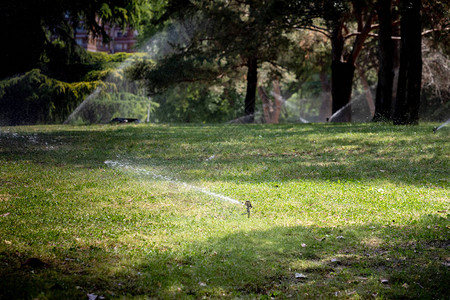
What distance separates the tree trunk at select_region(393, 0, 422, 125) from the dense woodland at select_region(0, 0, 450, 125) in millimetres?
34

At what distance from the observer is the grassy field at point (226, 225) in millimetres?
4391

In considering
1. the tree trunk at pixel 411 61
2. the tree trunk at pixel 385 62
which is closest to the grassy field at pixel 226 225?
the tree trunk at pixel 411 61

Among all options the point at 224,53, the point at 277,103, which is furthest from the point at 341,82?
the point at 277,103

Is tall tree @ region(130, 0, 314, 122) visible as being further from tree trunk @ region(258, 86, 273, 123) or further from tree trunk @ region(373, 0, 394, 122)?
tree trunk @ region(258, 86, 273, 123)

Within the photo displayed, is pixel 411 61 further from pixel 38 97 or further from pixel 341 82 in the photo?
pixel 38 97

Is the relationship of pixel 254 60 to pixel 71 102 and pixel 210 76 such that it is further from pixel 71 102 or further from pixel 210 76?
pixel 71 102

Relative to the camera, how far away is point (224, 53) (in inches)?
976

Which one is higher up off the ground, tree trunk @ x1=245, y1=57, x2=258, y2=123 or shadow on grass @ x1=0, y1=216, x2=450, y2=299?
tree trunk @ x1=245, y1=57, x2=258, y2=123

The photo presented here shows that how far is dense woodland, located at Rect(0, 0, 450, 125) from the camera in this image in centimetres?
1834

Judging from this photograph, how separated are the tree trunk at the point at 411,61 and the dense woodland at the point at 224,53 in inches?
1.3

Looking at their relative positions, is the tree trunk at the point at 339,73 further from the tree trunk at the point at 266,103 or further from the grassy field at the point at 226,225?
the tree trunk at the point at 266,103

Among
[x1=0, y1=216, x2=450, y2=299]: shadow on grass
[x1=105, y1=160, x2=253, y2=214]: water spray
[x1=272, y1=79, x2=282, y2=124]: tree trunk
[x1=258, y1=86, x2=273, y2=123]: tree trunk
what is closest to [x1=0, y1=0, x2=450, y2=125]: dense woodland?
[x1=258, y1=86, x2=273, y2=123]: tree trunk

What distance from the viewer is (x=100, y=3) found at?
1928 cm

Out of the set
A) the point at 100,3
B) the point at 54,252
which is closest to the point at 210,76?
the point at 100,3
